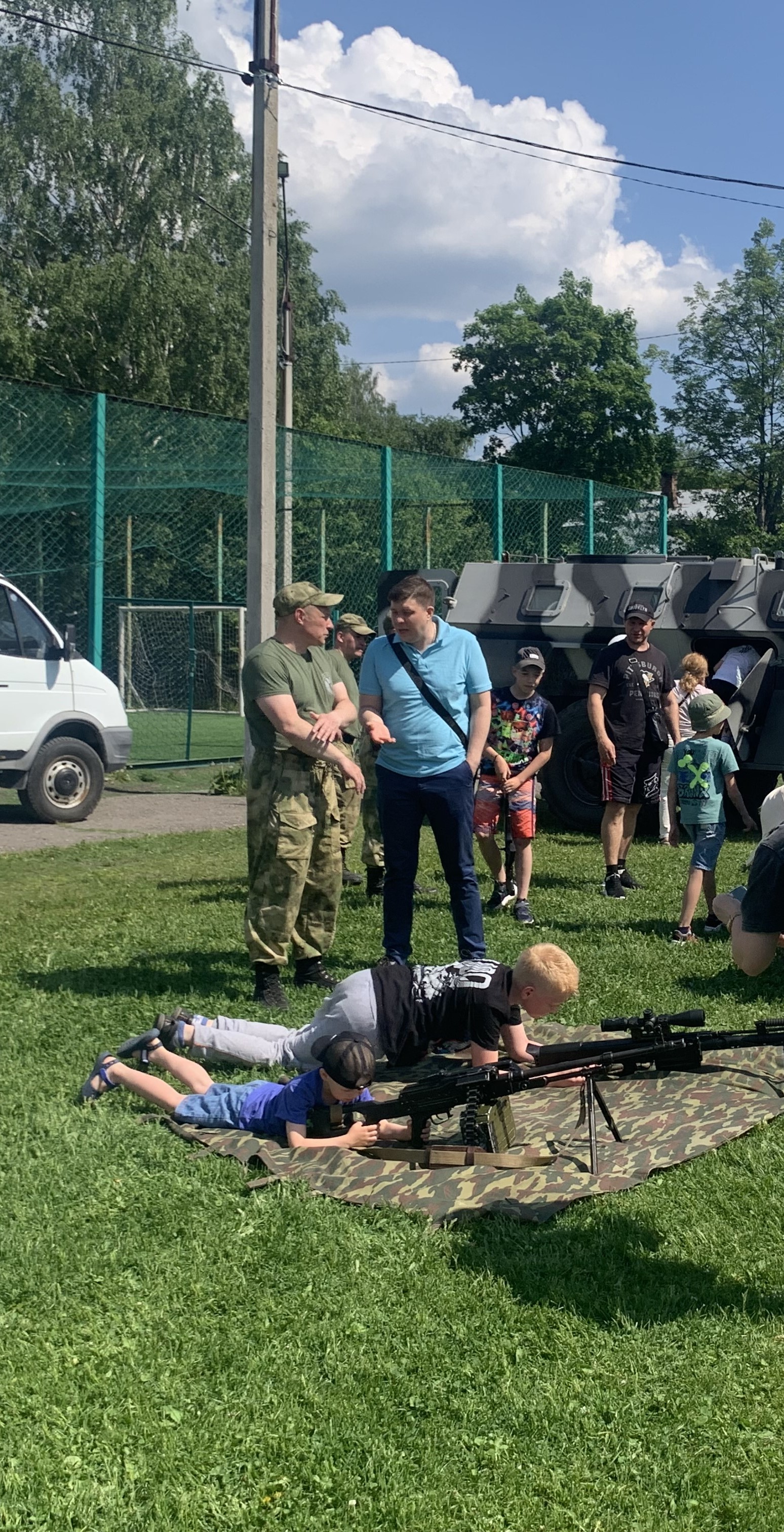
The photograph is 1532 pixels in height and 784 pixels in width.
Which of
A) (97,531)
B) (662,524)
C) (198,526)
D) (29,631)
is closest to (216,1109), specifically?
(29,631)

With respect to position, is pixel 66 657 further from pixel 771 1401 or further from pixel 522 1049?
pixel 771 1401

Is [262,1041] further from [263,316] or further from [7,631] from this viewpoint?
[263,316]

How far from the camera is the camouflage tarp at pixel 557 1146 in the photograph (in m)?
4.50

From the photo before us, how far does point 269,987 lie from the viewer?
6590 mm

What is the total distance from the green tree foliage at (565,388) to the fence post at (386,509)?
2823 centimetres

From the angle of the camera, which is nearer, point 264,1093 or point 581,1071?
point 581,1071

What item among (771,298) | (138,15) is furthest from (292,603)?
(771,298)

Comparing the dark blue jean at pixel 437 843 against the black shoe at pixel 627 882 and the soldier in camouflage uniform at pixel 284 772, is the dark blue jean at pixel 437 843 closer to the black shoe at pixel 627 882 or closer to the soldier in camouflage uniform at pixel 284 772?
the soldier in camouflage uniform at pixel 284 772

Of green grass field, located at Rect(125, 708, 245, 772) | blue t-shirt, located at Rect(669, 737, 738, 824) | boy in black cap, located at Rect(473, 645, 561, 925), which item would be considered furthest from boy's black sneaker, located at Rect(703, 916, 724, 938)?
green grass field, located at Rect(125, 708, 245, 772)

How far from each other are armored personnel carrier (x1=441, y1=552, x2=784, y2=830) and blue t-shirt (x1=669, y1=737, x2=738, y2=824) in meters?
3.80

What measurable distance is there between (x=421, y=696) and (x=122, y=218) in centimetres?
3645

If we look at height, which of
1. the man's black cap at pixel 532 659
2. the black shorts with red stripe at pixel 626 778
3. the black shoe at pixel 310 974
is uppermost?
the man's black cap at pixel 532 659

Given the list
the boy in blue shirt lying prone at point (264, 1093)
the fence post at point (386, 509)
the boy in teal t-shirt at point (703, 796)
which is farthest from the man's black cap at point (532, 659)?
the fence post at point (386, 509)

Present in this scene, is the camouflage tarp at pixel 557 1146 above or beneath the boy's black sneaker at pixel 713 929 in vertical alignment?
beneath
